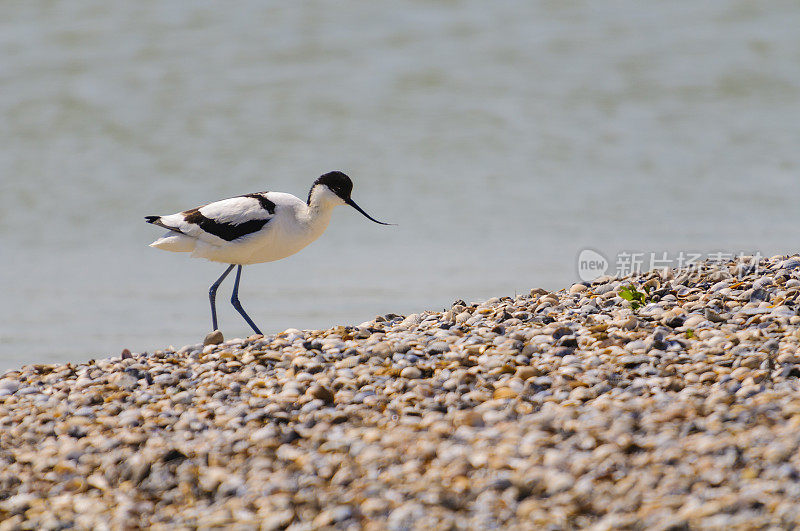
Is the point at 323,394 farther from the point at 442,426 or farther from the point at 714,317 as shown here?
the point at 714,317

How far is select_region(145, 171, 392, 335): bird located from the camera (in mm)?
6355

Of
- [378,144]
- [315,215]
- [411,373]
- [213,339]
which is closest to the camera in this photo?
[411,373]

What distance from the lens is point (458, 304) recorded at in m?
6.54

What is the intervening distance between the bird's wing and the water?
1644mm

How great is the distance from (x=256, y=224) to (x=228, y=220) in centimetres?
20

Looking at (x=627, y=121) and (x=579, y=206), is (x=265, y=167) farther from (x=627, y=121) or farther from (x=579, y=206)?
(x=627, y=121)

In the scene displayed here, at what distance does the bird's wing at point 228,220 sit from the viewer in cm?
634

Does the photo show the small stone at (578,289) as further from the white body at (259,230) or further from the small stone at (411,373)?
the small stone at (411,373)

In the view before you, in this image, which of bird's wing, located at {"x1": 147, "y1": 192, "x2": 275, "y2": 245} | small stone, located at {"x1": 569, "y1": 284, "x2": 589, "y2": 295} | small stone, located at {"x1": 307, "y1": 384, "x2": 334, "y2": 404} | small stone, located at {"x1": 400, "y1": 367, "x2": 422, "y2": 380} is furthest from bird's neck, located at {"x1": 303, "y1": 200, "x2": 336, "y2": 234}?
small stone, located at {"x1": 307, "y1": 384, "x2": 334, "y2": 404}

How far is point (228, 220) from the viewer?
20.8ft

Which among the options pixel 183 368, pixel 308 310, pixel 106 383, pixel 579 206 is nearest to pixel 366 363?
pixel 183 368

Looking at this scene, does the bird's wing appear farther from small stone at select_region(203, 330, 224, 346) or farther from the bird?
small stone at select_region(203, 330, 224, 346)

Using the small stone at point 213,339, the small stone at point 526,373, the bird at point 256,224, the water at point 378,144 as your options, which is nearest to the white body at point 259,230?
the bird at point 256,224

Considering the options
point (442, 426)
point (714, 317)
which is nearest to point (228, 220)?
point (442, 426)
